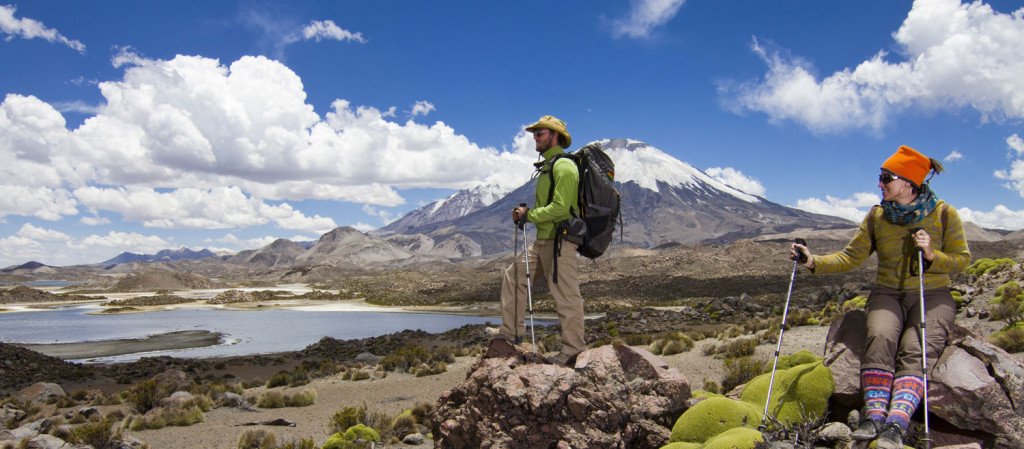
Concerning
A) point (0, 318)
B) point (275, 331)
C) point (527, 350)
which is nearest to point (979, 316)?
point (527, 350)

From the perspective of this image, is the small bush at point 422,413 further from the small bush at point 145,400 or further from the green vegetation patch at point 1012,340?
the green vegetation patch at point 1012,340

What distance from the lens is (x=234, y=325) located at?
31.1m

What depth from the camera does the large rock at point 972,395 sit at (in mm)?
3232

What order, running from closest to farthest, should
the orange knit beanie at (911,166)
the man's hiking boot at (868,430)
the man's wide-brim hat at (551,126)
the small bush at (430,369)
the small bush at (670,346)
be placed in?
the man's hiking boot at (868,430) < the orange knit beanie at (911,166) < the man's wide-brim hat at (551,126) < the small bush at (670,346) < the small bush at (430,369)

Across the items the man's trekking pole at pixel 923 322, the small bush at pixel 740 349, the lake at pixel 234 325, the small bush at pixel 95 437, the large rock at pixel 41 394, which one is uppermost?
the man's trekking pole at pixel 923 322

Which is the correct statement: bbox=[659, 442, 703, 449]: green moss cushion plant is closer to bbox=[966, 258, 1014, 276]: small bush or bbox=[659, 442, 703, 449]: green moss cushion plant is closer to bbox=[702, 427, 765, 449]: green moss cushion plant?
bbox=[702, 427, 765, 449]: green moss cushion plant

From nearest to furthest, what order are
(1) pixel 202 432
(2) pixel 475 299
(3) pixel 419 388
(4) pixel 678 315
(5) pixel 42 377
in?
1. (1) pixel 202 432
2. (3) pixel 419 388
3. (5) pixel 42 377
4. (4) pixel 678 315
5. (2) pixel 475 299

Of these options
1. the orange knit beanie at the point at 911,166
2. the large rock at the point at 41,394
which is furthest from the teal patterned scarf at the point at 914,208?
the large rock at the point at 41,394

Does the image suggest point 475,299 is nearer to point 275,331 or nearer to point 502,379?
point 275,331

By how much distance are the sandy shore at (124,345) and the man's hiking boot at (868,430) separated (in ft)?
80.0

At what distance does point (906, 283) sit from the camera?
371 centimetres

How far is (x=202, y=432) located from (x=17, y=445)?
206 cm

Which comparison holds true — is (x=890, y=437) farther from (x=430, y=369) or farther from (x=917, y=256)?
(x=430, y=369)

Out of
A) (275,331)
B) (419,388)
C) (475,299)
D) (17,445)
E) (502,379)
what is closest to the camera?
(502,379)
